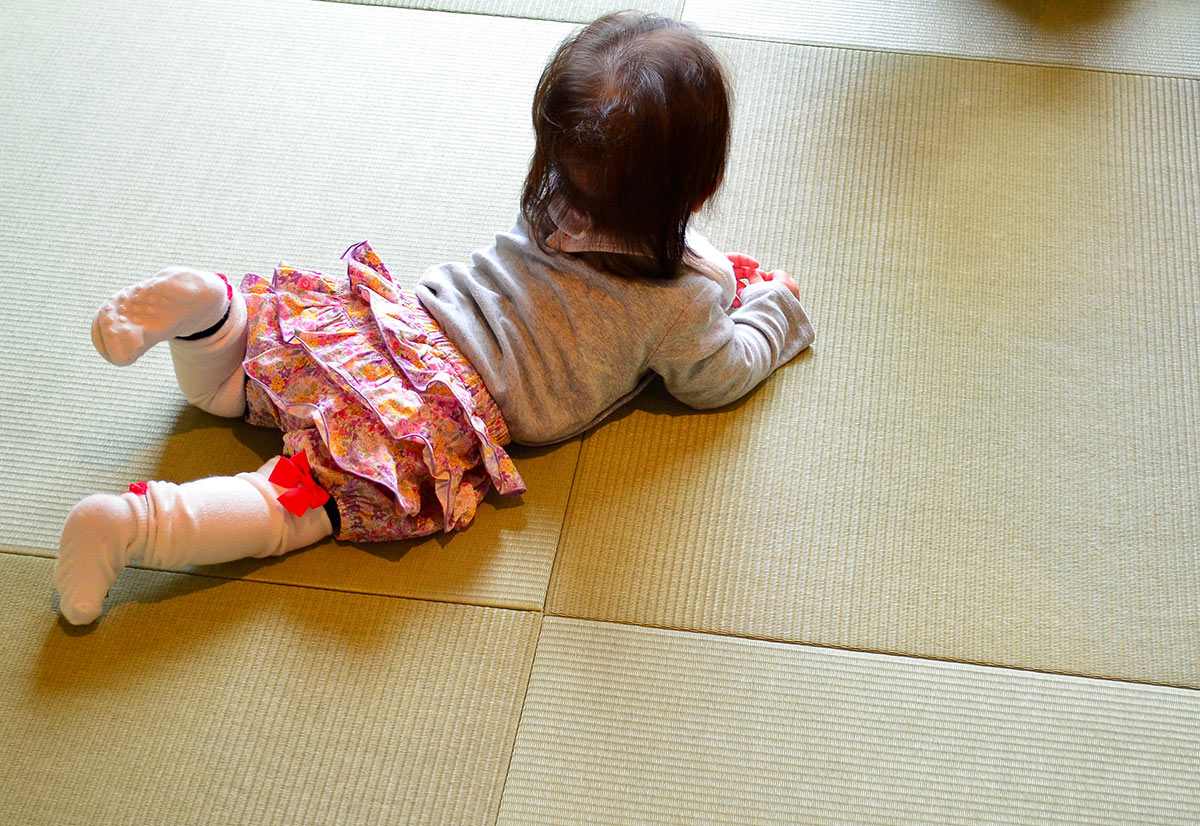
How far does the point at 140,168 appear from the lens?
1.53 m

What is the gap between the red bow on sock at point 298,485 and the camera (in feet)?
3.51

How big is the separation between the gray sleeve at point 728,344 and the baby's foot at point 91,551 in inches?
23.1

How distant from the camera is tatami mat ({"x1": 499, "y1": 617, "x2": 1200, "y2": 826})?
100cm

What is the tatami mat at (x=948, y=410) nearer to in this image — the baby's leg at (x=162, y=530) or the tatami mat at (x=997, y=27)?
the tatami mat at (x=997, y=27)

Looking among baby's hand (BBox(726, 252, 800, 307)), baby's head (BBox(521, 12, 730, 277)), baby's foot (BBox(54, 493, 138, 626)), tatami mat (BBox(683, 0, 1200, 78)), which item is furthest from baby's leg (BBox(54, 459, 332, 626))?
tatami mat (BBox(683, 0, 1200, 78))

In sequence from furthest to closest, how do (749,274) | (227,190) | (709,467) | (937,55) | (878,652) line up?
(937,55) → (227,190) → (749,274) → (709,467) → (878,652)

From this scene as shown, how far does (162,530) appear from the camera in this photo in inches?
40.5

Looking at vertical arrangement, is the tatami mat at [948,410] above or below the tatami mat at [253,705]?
above

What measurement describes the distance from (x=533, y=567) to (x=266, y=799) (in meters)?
0.36

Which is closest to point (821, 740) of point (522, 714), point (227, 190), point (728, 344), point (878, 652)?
point (878, 652)

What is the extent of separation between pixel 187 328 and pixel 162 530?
0.22 metres

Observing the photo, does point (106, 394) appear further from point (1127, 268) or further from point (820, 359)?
point (1127, 268)

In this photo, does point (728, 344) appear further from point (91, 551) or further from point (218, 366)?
point (91, 551)

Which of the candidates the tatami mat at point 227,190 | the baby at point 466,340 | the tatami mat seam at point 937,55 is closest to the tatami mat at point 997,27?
the tatami mat seam at point 937,55
